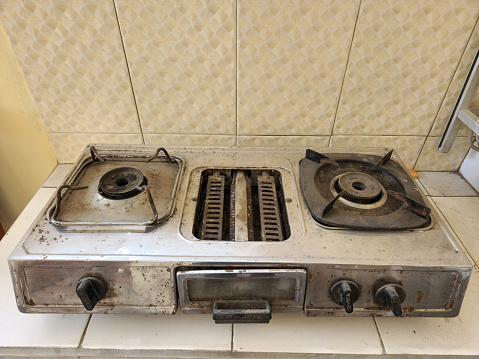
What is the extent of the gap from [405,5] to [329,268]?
26.9 inches

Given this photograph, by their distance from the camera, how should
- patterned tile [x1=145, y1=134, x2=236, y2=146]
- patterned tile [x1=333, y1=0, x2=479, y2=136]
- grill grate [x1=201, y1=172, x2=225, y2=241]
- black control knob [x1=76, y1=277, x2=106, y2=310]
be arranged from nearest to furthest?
black control knob [x1=76, y1=277, x2=106, y2=310], grill grate [x1=201, y1=172, x2=225, y2=241], patterned tile [x1=333, y1=0, x2=479, y2=136], patterned tile [x1=145, y1=134, x2=236, y2=146]

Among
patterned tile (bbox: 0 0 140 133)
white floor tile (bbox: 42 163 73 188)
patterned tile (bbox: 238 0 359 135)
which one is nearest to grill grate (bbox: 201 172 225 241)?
patterned tile (bbox: 238 0 359 135)

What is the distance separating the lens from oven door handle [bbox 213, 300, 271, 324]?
67cm

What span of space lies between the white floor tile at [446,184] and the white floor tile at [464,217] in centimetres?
2

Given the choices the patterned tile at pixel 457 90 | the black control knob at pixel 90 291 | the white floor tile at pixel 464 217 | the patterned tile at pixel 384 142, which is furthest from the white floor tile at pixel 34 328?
the patterned tile at pixel 457 90

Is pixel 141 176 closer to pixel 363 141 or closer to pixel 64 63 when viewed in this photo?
pixel 64 63

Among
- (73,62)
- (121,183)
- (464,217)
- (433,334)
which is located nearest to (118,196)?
(121,183)

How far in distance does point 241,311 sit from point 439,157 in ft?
2.88

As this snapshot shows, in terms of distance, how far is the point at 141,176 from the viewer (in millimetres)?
839

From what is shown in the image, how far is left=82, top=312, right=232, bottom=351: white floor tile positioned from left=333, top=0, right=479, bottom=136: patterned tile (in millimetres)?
695

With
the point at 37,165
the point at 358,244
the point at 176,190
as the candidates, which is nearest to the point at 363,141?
the point at 358,244

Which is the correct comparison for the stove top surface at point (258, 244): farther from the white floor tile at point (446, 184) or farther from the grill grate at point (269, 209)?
the white floor tile at point (446, 184)

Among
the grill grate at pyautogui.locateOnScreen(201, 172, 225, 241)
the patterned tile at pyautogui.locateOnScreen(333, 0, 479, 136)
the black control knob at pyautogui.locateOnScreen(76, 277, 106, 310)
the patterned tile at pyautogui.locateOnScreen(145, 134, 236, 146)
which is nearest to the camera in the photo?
the black control knob at pyautogui.locateOnScreen(76, 277, 106, 310)

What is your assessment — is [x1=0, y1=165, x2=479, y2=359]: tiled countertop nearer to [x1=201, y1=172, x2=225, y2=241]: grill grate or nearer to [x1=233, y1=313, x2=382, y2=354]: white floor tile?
[x1=233, y1=313, x2=382, y2=354]: white floor tile
